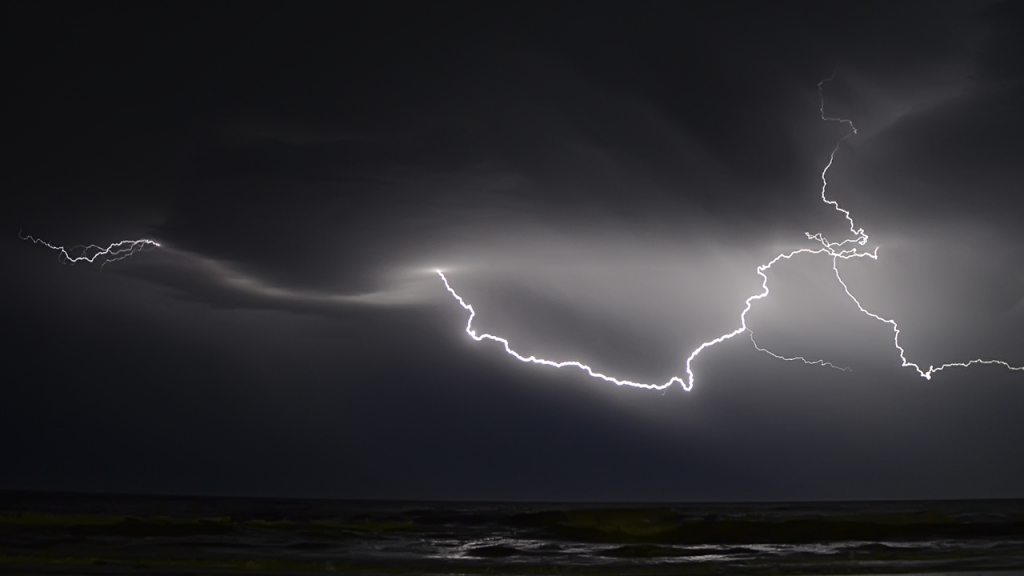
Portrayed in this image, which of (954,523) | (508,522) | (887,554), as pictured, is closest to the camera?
(887,554)

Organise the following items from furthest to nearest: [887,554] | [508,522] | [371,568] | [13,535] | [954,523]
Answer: [508,522] → [954,523] → [13,535] → [887,554] → [371,568]

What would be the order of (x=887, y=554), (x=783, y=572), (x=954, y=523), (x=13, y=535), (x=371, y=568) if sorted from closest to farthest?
(x=783, y=572) → (x=371, y=568) → (x=887, y=554) → (x=13, y=535) → (x=954, y=523)

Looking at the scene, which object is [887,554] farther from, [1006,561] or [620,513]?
[620,513]

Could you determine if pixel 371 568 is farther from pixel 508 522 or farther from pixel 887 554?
pixel 508 522

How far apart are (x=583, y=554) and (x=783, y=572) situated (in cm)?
461

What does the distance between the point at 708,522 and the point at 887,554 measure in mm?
11880

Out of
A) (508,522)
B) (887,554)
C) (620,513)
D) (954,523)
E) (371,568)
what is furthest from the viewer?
(620,513)

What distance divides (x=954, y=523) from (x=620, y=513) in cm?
1202

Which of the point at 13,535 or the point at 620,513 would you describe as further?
the point at 620,513

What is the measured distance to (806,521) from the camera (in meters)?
27.7

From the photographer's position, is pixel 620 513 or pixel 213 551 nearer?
pixel 213 551

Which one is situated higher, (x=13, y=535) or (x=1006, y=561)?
(x=1006, y=561)

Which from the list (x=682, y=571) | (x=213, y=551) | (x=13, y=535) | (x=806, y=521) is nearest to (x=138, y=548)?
(x=213, y=551)

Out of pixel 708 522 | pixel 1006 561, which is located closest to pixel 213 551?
pixel 1006 561
